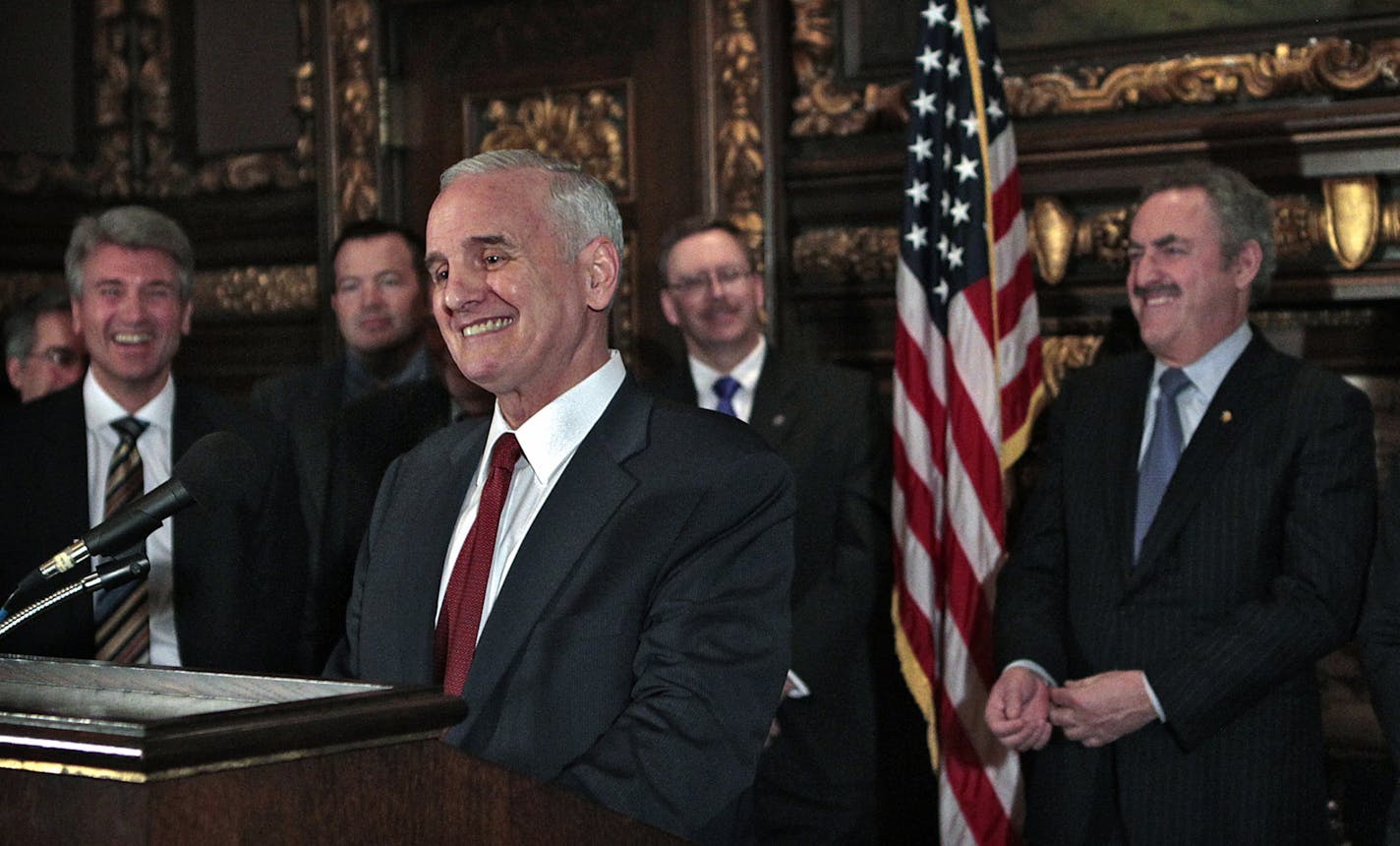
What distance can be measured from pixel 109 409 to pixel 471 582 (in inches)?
65.4

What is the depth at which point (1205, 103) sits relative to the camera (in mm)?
4500

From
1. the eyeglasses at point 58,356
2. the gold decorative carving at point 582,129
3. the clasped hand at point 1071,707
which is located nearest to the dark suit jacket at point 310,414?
the eyeglasses at point 58,356

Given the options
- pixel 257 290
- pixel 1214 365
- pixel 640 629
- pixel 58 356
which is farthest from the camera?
pixel 257 290

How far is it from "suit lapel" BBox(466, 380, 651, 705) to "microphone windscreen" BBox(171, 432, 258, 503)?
358 mm

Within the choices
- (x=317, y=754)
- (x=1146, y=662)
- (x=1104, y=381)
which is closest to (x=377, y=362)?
(x=1104, y=381)

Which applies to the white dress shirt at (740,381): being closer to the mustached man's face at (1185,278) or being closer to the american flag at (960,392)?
the american flag at (960,392)

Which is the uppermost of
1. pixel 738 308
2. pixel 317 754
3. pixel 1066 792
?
pixel 738 308

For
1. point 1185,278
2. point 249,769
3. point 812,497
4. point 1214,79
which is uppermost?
point 1214,79

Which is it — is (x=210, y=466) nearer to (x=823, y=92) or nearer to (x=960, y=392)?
(x=960, y=392)

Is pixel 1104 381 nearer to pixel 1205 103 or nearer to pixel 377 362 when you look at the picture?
pixel 1205 103

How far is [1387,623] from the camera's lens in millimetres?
2758

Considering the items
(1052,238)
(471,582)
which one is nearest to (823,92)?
(1052,238)

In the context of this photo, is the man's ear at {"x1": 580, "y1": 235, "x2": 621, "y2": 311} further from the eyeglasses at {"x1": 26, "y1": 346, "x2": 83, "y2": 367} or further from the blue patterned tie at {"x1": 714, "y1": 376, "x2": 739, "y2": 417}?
the eyeglasses at {"x1": 26, "y1": 346, "x2": 83, "y2": 367}

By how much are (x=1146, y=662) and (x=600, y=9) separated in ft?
10.2
